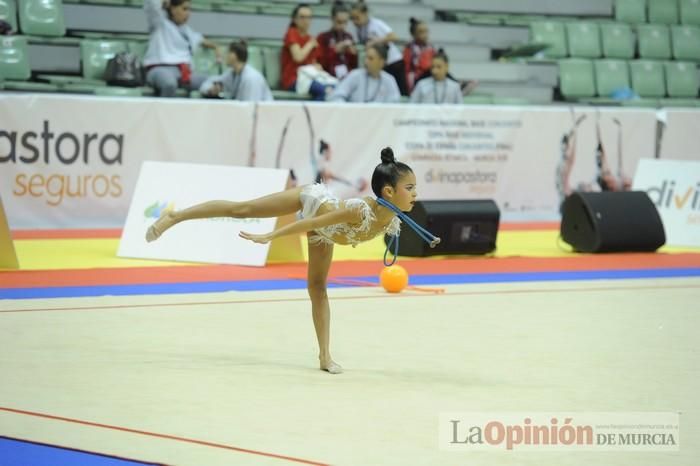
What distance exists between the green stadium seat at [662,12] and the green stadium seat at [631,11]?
0.42 ft

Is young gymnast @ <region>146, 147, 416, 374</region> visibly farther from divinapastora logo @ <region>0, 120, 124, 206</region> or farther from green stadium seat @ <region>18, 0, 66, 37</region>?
green stadium seat @ <region>18, 0, 66, 37</region>

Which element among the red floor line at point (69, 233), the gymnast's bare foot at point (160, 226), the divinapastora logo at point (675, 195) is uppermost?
the gymnast's bare foot at point (160, 226)

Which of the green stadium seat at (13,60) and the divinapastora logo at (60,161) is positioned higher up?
the green stadium seat at (13,60)

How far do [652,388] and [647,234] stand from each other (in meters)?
5.88

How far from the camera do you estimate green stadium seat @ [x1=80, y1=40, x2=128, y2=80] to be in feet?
43.0

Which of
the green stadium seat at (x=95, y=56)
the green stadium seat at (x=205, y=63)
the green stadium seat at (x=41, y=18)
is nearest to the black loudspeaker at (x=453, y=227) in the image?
the green stadium seat at (x=205, y=63)

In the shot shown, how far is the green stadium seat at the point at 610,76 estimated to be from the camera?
17.0 meters

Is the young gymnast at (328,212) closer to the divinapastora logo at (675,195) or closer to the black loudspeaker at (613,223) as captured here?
the black loudspeaker at (613,223)

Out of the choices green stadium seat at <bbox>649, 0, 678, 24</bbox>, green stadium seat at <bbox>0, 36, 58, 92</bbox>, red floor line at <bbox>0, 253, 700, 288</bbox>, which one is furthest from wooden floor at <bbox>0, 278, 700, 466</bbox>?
green stadium seat at <bbox>649, 0, 678, 24</bbox>

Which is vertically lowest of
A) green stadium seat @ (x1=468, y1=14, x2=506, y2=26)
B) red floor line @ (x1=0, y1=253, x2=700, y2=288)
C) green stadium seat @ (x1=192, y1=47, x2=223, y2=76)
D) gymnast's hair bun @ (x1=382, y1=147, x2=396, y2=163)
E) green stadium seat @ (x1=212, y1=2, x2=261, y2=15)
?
red floor line @ (x1=0, y1=253, x2=700, y2=288)

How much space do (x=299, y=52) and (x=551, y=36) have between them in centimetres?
585

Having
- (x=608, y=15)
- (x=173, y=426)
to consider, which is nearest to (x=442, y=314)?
(x=173, y=426)

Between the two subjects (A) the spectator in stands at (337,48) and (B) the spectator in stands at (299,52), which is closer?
(B) the spectator in stands at (299,52)

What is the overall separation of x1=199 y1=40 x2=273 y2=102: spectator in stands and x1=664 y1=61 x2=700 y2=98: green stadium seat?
836 cm
